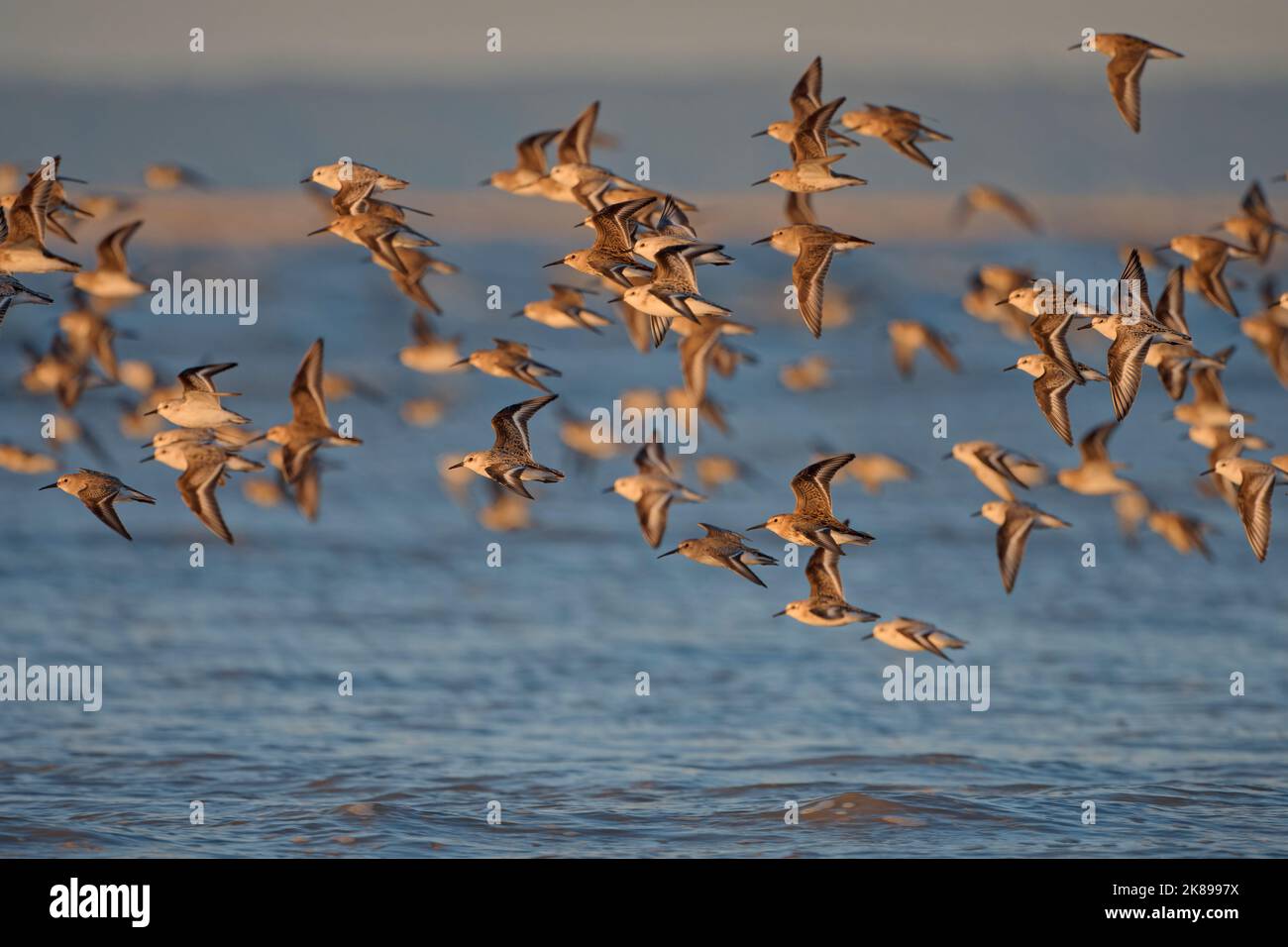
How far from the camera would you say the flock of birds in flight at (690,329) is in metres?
7.75

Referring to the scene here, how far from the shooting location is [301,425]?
8672 millimetres

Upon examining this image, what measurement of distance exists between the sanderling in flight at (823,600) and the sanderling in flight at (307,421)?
83.8 inches

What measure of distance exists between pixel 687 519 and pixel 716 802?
583 centimetres

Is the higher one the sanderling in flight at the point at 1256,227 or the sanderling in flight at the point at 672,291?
the sanderling in flight at the point at 1256,227

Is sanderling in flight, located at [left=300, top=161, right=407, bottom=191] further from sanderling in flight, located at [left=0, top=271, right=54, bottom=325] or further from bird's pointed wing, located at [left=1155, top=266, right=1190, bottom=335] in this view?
bird's pointed wing, located at [left=1155, top=266, right=1190, bottom=335]

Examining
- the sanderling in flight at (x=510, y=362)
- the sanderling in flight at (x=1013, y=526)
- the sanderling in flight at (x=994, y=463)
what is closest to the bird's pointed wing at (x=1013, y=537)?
the sanderling in flight at (x=1013, y=526)

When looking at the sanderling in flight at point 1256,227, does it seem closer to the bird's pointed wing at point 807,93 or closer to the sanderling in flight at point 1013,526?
the sanderling in flight at point 1013,526

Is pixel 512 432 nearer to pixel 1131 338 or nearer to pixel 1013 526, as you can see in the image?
pixel 1131 338

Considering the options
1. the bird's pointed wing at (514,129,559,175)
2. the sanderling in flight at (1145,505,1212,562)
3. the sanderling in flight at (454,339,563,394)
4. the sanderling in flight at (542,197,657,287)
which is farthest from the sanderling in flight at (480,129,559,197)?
the sanderling in flight at (1145,505,1212,562)

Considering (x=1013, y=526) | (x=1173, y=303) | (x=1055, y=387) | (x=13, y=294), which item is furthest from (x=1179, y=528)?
(x=13, y=294)

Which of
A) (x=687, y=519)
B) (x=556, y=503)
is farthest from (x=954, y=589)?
(x=556, y=503)

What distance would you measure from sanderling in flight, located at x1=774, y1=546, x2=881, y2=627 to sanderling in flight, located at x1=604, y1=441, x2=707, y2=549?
698mm

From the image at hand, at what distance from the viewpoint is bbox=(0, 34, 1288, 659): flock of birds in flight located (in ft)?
25.4
